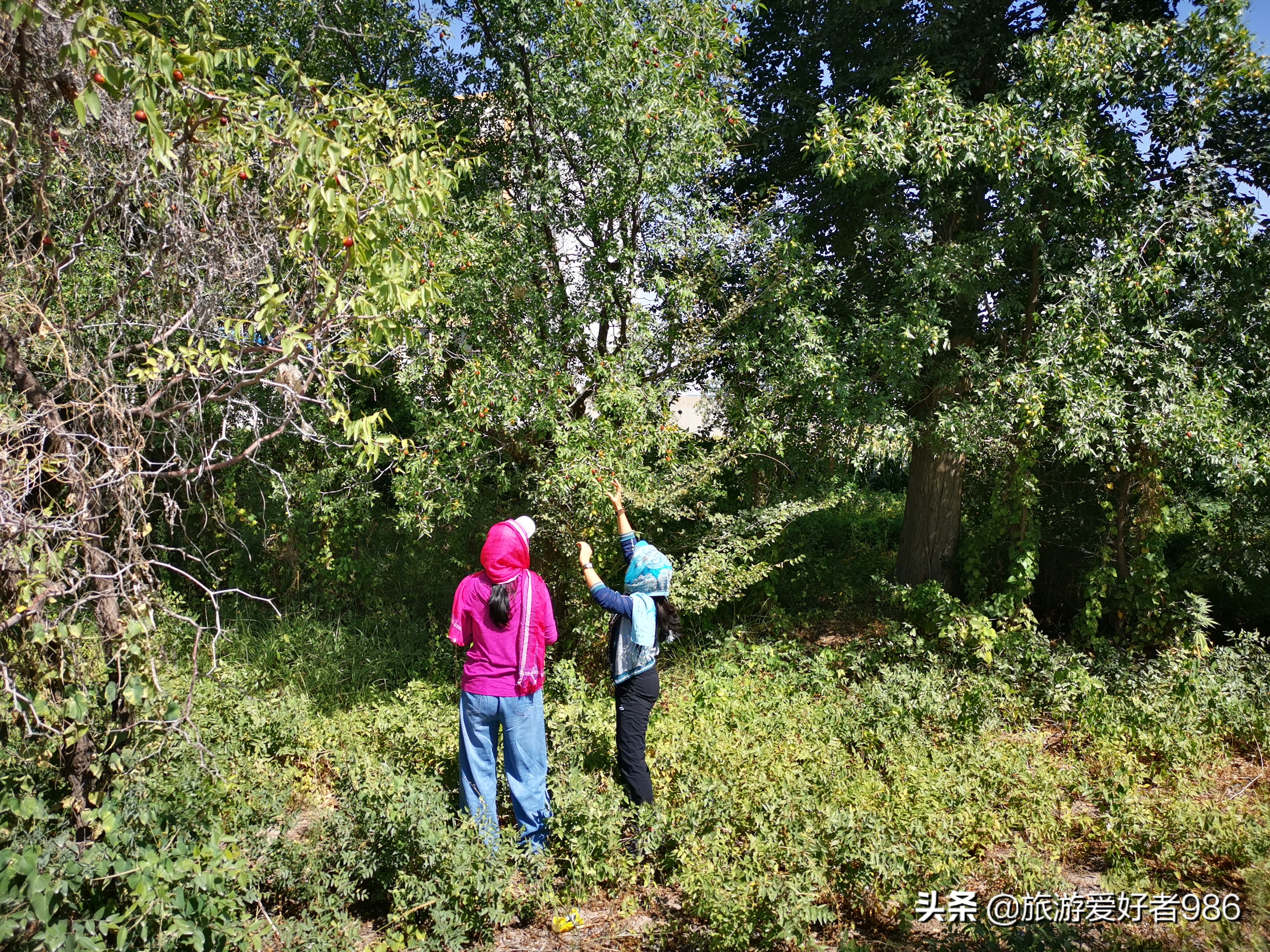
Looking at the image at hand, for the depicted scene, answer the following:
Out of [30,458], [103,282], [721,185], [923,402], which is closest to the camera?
[30,458]

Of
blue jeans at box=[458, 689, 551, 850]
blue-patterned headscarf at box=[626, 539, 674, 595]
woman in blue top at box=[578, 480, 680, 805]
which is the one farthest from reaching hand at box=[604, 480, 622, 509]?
blue jeans at box=[458, 689, 551, 850]

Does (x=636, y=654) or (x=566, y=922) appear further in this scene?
(x=636, y=654)

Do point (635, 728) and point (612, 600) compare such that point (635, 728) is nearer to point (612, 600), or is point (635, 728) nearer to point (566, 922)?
point (612, 600)

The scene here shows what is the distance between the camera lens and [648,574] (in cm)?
453

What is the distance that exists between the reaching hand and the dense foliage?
97mm

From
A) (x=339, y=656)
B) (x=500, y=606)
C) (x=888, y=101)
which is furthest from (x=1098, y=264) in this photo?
(x=339, y=656)

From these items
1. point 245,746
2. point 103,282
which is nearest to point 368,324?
point 103,282

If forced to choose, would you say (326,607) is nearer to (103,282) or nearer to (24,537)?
(103,282)

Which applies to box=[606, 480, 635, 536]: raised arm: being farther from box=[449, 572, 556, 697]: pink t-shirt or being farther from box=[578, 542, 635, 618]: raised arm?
box=[449, 572, 556, 697]: pink t-shirt

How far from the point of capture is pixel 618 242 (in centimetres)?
686

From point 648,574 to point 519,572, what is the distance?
2.28 feet

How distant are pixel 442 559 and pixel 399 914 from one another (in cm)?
527

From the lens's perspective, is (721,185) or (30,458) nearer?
(30,458)

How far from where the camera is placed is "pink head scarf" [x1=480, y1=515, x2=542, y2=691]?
4.32 m
